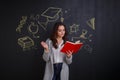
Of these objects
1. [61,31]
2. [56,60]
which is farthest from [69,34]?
[56,60]

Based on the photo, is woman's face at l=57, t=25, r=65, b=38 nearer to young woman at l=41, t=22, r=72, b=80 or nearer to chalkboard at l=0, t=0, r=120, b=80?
young woman at l=41, t=22, r=72, b=80

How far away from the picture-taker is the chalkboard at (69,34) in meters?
3.28

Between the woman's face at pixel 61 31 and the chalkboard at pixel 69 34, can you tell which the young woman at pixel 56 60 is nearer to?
the woman's face at pixel 61 31

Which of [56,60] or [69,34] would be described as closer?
[56,60]

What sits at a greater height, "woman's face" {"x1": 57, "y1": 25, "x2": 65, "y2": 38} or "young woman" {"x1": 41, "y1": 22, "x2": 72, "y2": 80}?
"woman's face" {"x1": 57, "y1": 25, "x2": 65, "y2": 38}

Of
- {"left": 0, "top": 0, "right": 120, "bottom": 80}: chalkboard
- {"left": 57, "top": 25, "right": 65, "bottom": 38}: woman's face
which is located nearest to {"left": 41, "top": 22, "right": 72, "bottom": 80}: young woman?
{"left": 57, "top": 25, "right": 65, "bottom": 38}: woman's face

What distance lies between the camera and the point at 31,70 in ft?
11.0

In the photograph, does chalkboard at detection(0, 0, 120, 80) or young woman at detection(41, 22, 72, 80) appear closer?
young woman at detection(41, 22, 72, 80)

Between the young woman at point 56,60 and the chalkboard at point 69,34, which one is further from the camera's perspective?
the chalkboard at point 69,34

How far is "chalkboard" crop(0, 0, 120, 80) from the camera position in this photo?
3275mm

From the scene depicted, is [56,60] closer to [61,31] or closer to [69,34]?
[61,31]

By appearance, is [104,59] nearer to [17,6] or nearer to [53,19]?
[53,19]

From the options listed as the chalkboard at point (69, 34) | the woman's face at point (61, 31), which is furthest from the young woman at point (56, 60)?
the chalkboard at point (69, 34)

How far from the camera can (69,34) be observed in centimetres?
338
